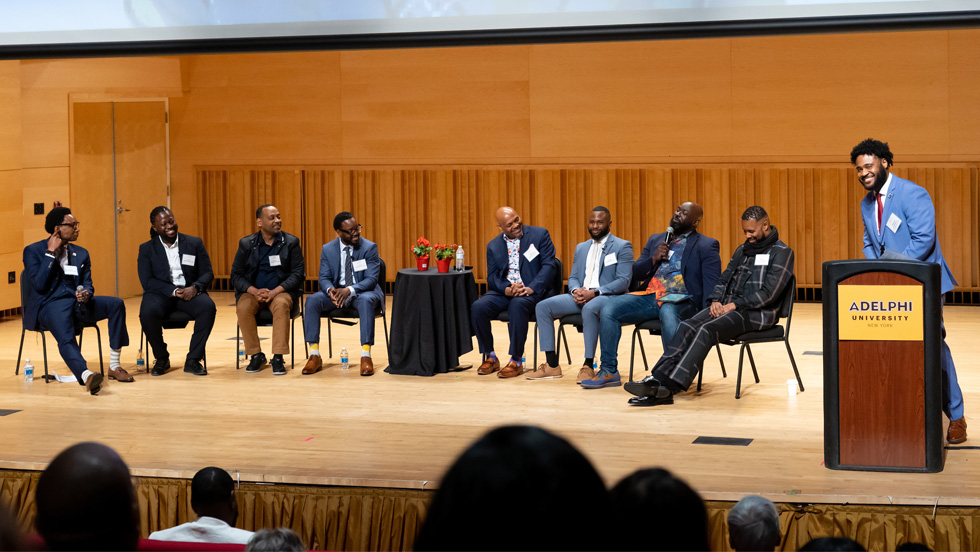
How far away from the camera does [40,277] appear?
6.65 m

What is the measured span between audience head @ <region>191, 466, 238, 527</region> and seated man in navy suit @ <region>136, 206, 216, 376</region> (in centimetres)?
361

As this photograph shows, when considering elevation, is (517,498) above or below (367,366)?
above

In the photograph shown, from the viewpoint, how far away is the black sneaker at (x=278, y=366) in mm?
7047

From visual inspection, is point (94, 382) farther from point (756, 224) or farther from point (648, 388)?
point (756, 224)

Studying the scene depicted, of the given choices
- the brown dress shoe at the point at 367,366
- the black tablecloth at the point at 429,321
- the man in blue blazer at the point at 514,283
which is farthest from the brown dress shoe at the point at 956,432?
the brown dress shoe at the point at 367,366

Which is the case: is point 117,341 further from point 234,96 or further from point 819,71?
point 819,71

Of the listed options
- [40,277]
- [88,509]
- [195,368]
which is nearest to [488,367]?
[195,368]

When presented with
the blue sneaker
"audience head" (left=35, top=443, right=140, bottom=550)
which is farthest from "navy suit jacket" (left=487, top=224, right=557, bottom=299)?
"audience head" (left=35, top=443, right=140, bottom=550)

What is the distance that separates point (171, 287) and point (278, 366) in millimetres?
854

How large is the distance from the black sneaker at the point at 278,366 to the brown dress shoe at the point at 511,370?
138 centimetres

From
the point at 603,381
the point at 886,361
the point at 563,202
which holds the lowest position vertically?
the point at 603,381

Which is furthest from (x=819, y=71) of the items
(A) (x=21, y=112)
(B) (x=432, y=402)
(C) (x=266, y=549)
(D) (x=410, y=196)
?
(C) (x=266, y=549)

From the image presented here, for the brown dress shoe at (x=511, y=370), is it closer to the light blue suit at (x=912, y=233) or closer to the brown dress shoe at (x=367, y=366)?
the brown dress shoe at (x=367, y=366)

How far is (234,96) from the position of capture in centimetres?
1088
